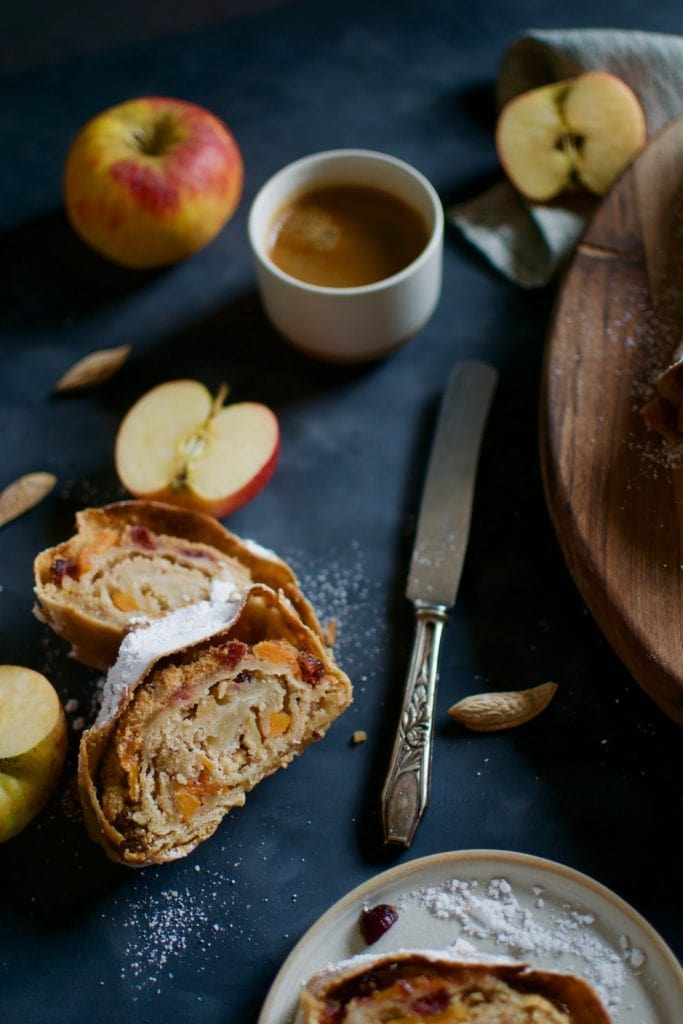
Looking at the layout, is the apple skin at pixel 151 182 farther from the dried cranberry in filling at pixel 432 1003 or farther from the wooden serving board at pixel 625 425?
the dried cranberry in filling at pixel 432 1003

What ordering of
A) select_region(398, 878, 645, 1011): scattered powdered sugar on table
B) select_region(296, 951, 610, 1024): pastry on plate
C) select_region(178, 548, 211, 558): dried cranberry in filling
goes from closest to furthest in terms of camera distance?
select_region(296, 951, 610, 1024): pastry on plate, select_region(398, 878, 645, 1011): scattered powdered sugar on table, select_region(178, 548, 211, 558): dried cranberry in filling

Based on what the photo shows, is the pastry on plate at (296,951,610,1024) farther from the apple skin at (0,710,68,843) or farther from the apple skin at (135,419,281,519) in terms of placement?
the apple skin at (135,419,281,519)

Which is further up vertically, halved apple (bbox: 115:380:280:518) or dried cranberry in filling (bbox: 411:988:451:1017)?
halved apple (bbox: 115:380:280:518)

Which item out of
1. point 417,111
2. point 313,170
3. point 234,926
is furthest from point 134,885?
point 417,111

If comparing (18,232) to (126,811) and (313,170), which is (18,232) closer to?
(313,170)

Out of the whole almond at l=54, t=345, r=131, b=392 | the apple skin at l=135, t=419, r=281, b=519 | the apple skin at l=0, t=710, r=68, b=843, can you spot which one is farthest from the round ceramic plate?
the whole almond at l=54, t=345, r=131, b=392

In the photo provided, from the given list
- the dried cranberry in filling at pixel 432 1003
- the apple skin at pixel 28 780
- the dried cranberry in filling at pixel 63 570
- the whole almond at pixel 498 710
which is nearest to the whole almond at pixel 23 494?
the dried cranberry in filling at pixel 63 570

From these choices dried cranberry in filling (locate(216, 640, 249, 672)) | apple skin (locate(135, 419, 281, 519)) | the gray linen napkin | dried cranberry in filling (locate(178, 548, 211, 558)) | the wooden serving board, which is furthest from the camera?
the gray linen napkin
